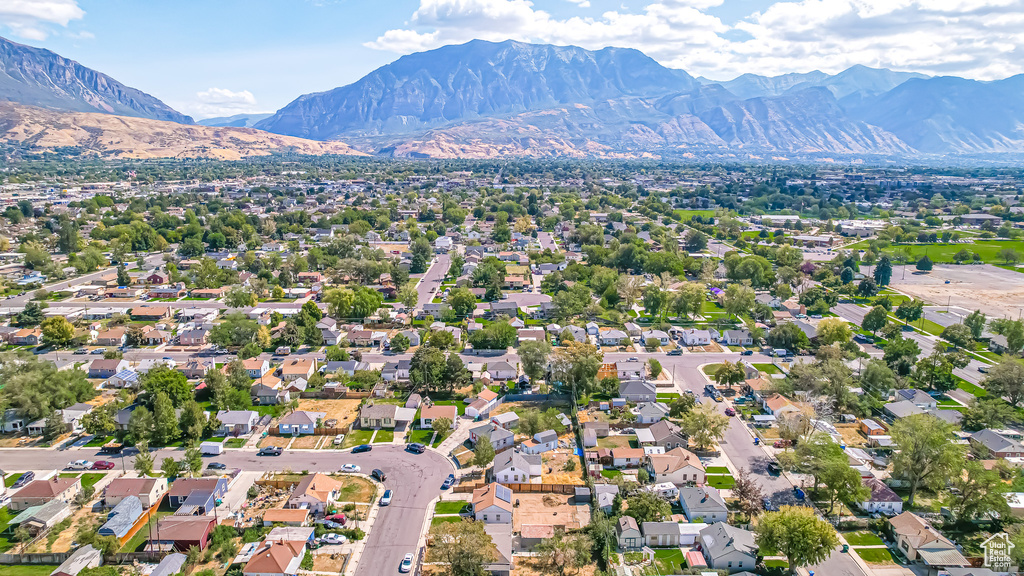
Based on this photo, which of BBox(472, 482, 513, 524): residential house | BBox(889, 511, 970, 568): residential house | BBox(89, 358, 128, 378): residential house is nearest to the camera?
BBox(889, 511, 970, 568): residential house

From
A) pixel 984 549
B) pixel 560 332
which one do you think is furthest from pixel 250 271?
pixel 984 549

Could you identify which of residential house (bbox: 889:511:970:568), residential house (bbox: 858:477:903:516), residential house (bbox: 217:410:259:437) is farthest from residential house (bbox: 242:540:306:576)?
residential house (bbox: 858:477:903:516)

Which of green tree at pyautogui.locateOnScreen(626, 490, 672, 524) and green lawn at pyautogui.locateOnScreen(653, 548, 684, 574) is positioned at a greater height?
green tree at pyautogui.locateOnScreen(626, 490, 672, 524)

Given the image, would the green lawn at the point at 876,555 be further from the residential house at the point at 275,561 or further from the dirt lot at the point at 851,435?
the residential house at the point at 275,561

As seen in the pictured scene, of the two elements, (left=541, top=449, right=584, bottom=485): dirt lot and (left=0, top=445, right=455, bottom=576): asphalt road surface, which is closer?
(left=0, top=445, right=455, bottom=576): asphalt road surface

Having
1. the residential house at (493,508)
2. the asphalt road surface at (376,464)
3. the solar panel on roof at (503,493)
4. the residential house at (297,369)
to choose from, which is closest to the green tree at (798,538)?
the residential house at (493,508)

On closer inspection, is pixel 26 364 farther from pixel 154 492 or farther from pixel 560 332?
pixel 560 332

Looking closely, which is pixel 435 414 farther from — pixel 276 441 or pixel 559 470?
pixel 276 441

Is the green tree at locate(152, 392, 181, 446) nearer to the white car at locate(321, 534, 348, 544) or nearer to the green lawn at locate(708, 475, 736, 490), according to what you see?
the white car at locate(321, 534, 348, 544)
